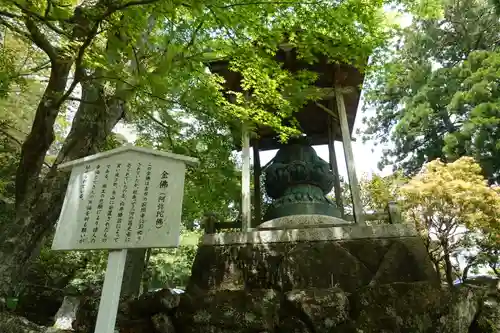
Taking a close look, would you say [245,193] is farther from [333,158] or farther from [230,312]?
[333,158]

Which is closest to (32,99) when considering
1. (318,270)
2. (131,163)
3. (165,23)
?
(165,23)

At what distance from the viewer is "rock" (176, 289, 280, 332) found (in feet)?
10.8

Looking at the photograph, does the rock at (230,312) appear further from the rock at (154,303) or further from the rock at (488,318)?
the rock at (488,318)

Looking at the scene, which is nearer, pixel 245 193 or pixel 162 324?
pixel 162 324

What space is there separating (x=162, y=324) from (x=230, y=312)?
693 millimetres

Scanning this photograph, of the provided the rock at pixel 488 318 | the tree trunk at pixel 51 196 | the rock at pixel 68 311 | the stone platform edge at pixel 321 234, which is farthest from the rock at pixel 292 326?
the rock at pixel 68 311

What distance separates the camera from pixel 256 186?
305 inches

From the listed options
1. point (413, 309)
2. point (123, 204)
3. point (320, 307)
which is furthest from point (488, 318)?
point (123, 204)

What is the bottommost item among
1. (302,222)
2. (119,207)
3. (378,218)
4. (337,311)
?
(337,311)

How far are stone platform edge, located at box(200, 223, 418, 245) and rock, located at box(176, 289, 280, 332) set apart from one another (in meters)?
1.19

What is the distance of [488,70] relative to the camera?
37.3 feet

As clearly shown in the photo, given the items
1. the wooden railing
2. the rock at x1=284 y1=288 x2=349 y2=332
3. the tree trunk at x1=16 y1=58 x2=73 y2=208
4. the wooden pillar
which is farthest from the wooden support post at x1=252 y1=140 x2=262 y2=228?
the tree trunk at x1=16 y1=58 x2=73 y2=208

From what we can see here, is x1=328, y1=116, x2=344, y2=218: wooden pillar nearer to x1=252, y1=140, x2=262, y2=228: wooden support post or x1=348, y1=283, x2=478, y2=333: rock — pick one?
x1=252, y1=140, x2=262, y2=228: wooden support post

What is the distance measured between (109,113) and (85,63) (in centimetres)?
131
